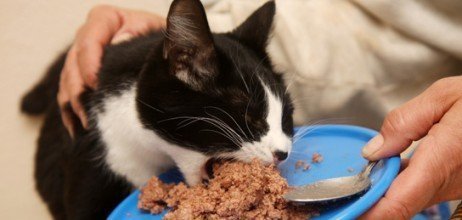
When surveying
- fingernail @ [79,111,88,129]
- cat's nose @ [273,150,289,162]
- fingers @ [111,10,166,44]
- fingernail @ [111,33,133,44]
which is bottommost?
fingernail @ [79,111,88,129]

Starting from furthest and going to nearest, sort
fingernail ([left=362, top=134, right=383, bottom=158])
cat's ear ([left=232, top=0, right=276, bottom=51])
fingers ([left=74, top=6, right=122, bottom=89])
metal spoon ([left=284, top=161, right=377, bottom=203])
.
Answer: fingers ([left=74, top=6, right=122, bottom=89])
cat's ear ([left=232, top=0, right=276, bottom=51])
fingernail ([left=362, top=134, right=383, bottom=158])
metal spoon ([left=284, top=161, right=377, bottom=203])

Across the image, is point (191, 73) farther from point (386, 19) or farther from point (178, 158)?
point (386, 19)

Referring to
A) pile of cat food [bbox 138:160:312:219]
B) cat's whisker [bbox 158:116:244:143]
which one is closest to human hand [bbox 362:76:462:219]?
pile of cat food [bbox 138:160:312:219]

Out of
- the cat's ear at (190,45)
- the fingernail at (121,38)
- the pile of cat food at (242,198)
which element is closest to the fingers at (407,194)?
the pile of cat food at (242,198)

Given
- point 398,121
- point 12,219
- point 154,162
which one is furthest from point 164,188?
point 12,219

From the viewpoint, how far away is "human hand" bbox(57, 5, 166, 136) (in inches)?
49.8

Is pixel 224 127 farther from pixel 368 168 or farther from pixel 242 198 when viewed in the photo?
pixel 368 168

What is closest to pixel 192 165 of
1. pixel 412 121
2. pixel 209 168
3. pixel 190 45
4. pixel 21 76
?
pixel 209 168

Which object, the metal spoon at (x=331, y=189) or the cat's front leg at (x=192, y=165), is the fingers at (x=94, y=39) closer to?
the cat's front leg at (x=192, y=165)

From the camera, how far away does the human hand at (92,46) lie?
1265 mm

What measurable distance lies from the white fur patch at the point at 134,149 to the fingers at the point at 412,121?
1.26 feet

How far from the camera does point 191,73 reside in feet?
3.08

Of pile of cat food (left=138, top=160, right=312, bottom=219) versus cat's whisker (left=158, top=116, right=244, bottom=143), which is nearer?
pile of cat food (left=138, top=160, right=312, bottom=219)

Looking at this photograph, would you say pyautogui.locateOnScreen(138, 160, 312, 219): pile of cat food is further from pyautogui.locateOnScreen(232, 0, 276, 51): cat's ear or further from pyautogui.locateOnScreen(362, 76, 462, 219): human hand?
pyautogui.locateOnScreen(232, 0, 276, 51): cat's ear
